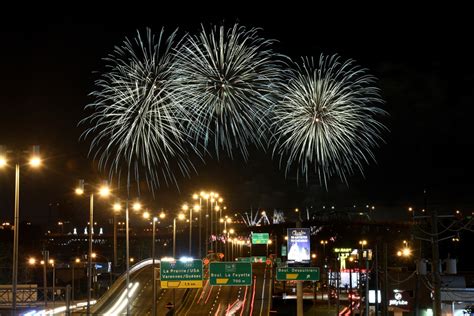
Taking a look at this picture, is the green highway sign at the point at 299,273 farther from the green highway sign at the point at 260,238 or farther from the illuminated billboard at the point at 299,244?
the green highway sign at the point at 260,238

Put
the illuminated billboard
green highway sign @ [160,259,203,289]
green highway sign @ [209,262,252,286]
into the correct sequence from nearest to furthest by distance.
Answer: green highway sign @ [160,259,203,289], green highway sign @ [209,262,252,286], the illuminated billboard

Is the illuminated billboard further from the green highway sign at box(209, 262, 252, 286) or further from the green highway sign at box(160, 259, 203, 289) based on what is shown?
the green highway sign at box(160, 259, 203, 289)

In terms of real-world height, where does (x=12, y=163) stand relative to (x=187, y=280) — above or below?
above

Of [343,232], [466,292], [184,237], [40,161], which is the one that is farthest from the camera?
[184,237]

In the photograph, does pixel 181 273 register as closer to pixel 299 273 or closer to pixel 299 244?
pixel 299 273

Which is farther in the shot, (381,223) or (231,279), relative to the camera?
(381,223)

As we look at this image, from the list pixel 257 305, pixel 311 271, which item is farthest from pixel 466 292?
pixel 257 305

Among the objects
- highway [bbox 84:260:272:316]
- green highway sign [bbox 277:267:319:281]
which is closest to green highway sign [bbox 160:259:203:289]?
green highway sign [bbox 277:267:319:281]

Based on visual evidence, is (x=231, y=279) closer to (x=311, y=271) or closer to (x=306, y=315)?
(x=311, y=271)
